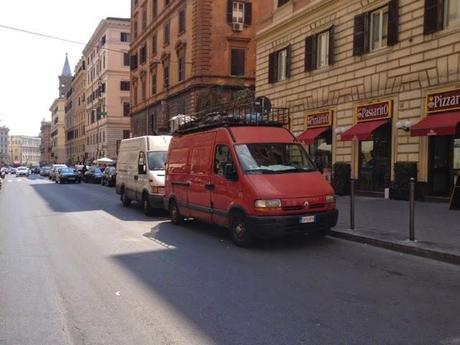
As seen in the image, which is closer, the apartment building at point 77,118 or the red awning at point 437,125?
the red awning at point 437,125

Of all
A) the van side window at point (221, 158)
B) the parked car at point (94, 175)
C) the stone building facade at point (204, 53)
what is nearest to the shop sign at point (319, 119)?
the stone building facade at point (204, 53)

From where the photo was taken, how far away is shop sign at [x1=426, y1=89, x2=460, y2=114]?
15586 millimetres

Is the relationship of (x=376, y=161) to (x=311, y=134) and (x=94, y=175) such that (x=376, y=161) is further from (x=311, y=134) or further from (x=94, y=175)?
(x=94, y=175)

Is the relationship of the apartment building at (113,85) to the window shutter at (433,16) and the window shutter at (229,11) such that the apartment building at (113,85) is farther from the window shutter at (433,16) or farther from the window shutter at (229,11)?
the window shutter at (433,16)

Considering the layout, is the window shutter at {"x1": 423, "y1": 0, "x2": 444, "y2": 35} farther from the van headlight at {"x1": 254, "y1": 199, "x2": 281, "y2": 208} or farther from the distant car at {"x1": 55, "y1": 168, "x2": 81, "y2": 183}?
the distant car at {"x1": 55, "y1": 168, "x2": 81, "y2": 183}

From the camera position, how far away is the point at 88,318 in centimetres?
545

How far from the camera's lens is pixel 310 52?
23.5m

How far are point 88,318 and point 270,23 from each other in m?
24.1

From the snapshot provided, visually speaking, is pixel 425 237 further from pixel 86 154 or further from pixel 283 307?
pixel 86 154

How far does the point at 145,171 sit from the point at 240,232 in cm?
709

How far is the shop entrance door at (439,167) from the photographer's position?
16781mm

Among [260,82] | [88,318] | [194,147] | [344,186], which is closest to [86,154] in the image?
[260,82]

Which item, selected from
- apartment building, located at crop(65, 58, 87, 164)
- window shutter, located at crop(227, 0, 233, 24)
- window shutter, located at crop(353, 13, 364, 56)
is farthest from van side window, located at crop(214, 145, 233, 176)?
apartment building, located at crop(65, 58, 87, 164)

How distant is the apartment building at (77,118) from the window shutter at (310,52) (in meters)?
74.7
